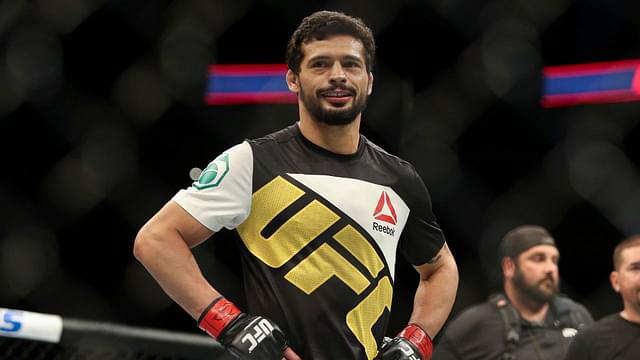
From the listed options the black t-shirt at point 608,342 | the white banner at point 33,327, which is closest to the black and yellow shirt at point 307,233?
the white banner at point 33,327

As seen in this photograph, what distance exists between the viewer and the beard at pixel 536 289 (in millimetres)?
2957

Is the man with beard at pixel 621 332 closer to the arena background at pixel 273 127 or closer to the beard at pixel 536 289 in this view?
the beard at pixel 536 289

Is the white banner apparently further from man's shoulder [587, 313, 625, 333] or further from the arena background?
the arena background

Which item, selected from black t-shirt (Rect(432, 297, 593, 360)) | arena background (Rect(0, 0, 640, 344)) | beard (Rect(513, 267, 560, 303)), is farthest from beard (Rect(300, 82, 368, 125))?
arena background (Rect(0, 0, 640, 344))

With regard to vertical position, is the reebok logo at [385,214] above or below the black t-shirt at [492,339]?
above

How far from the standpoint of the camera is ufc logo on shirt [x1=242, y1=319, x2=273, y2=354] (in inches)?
53.4

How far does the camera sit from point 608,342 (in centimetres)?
243

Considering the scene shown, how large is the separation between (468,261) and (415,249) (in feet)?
10.1

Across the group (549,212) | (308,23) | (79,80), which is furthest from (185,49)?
Result: (308,23)

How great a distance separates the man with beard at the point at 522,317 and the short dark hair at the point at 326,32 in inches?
58.1

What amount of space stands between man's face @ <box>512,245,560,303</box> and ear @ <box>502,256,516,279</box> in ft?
0.04

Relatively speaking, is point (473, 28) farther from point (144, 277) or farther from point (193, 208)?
point (193, 208)

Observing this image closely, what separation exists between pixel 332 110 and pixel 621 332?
4.39 ft

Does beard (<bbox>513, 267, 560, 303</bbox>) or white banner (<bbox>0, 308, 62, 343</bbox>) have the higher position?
beard (<bbox>513, 267, 560, 303</bbox>)
